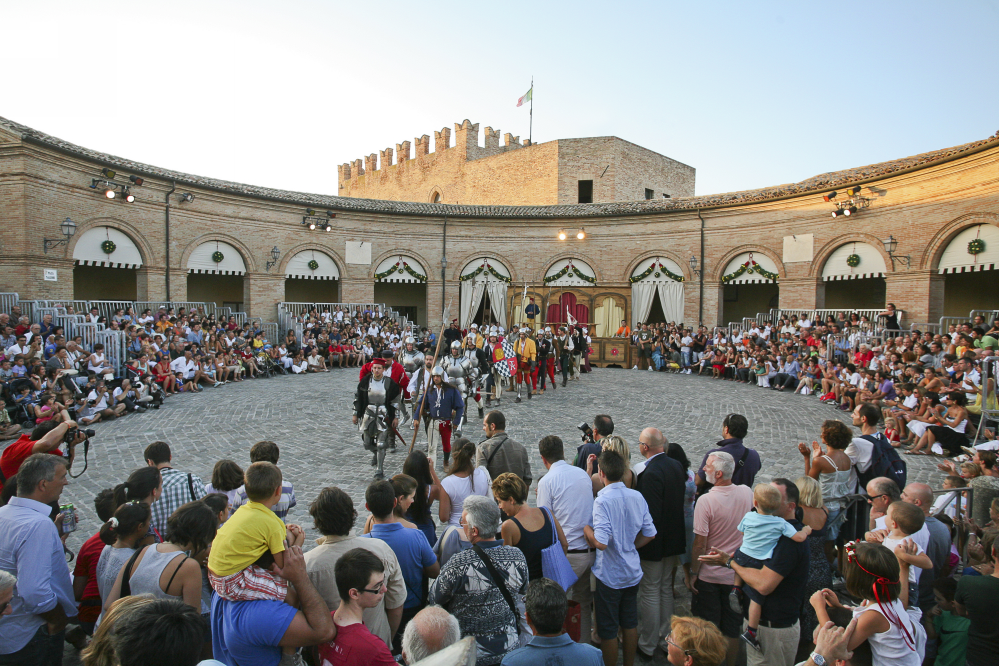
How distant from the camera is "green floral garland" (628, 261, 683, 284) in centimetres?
2333

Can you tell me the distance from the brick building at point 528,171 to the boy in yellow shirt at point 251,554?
2942 cm

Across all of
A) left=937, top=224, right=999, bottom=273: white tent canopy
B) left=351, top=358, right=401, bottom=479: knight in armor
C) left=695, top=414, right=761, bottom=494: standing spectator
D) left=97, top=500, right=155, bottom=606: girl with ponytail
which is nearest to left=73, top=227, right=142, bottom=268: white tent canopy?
left=351, top=358, right=401, bottom=479: knight in armor

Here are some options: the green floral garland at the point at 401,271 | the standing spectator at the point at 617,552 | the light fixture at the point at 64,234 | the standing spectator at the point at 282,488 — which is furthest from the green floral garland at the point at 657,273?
the standing spectator at the point at 282,488

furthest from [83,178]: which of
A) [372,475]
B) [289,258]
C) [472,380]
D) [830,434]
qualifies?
[830,434]

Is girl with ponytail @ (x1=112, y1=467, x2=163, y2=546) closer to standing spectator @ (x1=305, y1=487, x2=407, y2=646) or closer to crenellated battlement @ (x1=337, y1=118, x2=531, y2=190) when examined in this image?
standing spectator @ (x1=305, y1=487, x2=407, y2=646)

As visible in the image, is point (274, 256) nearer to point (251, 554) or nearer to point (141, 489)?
point (141, 489)

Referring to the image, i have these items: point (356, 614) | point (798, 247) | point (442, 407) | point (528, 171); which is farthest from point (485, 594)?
point (528, 171)

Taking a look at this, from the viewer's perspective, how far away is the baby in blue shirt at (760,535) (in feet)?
10.7

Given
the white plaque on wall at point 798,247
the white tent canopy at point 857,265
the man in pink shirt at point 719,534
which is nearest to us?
the man in pink shirt at point 719,534

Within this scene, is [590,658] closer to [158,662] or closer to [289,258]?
[158,662]

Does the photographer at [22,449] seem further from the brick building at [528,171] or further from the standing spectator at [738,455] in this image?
the brick building at [528,171]

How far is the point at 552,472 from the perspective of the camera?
3975 millimetres

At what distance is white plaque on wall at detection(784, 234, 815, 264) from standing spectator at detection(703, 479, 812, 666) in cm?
1962

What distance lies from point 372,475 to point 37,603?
4.75 m
